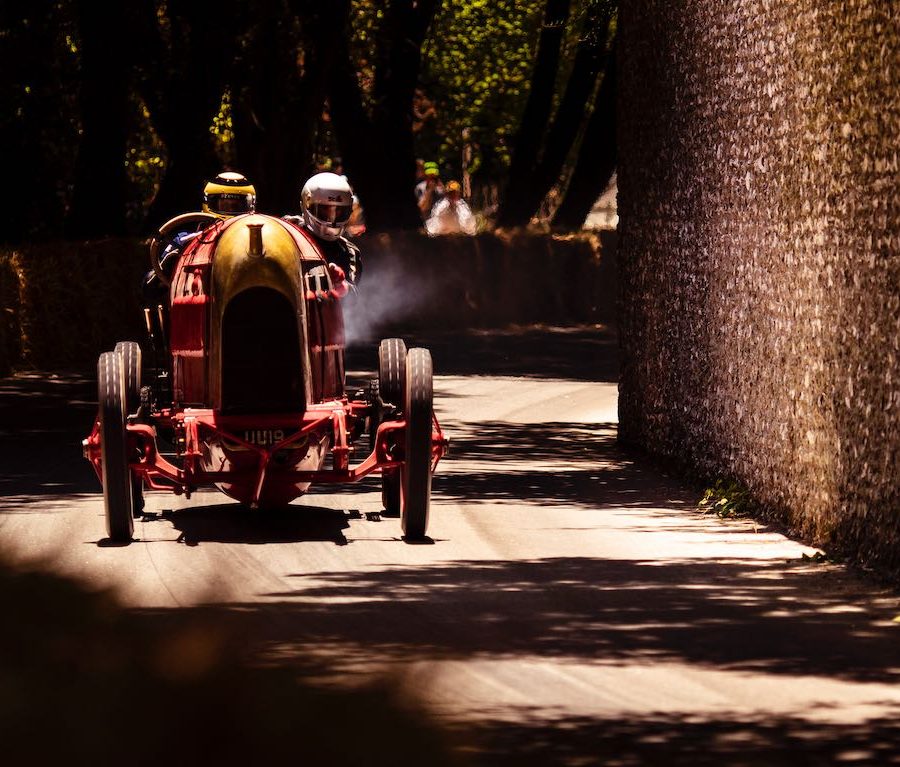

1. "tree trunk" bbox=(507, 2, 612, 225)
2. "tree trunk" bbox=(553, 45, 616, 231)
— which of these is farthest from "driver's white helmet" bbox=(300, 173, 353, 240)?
"tree trunk" bbox=(553, 45, 616, 231)

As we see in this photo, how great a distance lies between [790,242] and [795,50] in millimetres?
1040

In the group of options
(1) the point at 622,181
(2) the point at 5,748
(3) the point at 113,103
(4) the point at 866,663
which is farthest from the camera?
(3) the point at 113,103

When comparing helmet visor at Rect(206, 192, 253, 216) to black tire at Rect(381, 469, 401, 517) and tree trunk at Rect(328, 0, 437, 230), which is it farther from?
tree trunk at Rect(328, 0, 437, 230)

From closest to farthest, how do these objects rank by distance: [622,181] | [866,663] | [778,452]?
[866,663]
[778,452]
[622,181]

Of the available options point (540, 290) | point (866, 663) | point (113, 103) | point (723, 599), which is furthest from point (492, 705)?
point (540, 290)

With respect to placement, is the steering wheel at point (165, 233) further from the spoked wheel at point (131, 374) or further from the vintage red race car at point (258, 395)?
the spoked wheel at point (131, 374)

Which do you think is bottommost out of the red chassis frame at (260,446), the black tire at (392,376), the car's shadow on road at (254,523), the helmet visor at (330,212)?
the car's shadow on road at (254,523)

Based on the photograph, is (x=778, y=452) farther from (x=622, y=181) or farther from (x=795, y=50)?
(x=622, y=181)

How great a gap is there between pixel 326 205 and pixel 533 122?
26.4 metres

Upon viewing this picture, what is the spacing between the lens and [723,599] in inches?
396

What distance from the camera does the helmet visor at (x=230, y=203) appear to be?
44.0 feet

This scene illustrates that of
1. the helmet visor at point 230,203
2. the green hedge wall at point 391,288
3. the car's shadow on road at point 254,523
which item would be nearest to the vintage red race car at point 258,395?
the car's shadow on road at point 254,523

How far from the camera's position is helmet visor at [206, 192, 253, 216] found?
13422mm

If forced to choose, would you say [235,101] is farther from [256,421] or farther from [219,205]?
[256,421]
